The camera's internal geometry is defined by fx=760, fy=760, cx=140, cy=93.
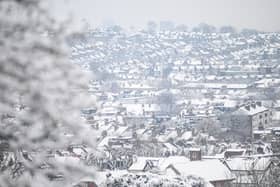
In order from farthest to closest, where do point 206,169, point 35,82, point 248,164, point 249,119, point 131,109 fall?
point 131,109
point 249,119
point 248,164
point 206,169
point 35,82

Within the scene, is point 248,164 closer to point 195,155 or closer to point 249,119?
point 195,155

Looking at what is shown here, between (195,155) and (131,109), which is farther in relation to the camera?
(131,109)

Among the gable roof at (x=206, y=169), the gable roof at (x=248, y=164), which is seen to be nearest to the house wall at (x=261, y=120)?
the gable roof at (x=248, y=164)

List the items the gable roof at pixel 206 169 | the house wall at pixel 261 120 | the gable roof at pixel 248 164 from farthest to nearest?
the house wall at pixel 261 120 < the gable roof at pixel 248 164 < the gable roof at pixel 206 169

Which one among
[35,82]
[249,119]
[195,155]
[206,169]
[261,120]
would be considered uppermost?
[261,120]

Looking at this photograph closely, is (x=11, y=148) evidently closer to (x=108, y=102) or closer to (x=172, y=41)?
(x=108, y=102)

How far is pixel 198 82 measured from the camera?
284 feet

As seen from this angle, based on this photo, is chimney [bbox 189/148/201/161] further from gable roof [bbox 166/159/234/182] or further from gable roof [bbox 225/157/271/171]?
gable roof [bbox 166/159/234/182]

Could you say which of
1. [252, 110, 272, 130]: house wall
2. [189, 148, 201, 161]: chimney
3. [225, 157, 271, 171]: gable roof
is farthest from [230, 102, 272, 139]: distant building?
[189, 148, 201, 161]: chimney

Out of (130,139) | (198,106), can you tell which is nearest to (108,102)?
(198,106)

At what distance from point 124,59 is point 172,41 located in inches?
653

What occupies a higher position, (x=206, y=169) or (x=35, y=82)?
(x=206, y=169)

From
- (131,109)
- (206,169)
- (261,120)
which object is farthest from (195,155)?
(131,109)

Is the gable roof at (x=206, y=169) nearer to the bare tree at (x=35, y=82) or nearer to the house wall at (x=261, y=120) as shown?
the bare tree at (x=35, y=82)
